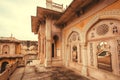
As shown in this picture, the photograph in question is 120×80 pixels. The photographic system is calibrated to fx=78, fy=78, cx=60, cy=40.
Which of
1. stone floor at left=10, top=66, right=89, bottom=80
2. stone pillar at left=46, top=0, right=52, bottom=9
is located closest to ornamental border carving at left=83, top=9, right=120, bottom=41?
stone floor at left=10, top=66, right=89, bottom=80

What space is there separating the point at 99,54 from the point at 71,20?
172 inches

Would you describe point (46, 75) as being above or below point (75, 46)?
below

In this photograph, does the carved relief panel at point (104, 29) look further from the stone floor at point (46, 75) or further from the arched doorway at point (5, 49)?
the arched doorway at point (5, 49)

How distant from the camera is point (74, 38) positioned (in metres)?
7.57

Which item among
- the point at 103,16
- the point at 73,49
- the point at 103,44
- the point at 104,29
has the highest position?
the point at 103,16

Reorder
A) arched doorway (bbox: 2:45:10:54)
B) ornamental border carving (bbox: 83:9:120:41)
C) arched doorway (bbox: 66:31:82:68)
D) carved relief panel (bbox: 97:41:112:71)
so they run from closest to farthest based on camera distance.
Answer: ornamental border carving (bbox: 83:9:120:41)
carved relief panel (bbox: 97:41:112:71)
arched doorway (bbox: 66:31:82:68)
arched doorway (bbox: 2:45:10:54)

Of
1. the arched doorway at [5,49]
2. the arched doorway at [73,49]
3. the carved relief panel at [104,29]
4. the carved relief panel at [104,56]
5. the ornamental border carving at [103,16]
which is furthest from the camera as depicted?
the arched doorway at [5,49]

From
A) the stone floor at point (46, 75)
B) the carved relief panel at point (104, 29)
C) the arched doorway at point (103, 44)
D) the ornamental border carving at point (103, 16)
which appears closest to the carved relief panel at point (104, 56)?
the arched doorway at point (103, 44)

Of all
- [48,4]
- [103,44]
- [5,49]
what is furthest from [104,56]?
[5,49]

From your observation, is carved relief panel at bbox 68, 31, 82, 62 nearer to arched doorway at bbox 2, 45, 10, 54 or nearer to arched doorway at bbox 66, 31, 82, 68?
arched doorway at bbox 66, 31, 82, 68

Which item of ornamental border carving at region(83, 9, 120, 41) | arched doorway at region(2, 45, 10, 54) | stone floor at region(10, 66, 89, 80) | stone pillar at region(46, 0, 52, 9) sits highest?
stone pillar at region(46, 0, 52, 9)

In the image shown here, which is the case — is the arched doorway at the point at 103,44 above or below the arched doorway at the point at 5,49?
above

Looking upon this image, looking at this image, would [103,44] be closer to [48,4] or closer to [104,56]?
[104,56]

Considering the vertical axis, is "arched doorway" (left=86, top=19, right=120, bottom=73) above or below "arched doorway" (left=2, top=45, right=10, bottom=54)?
above
